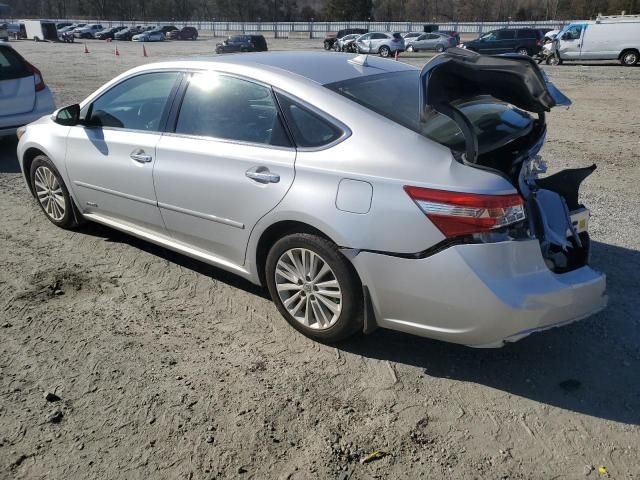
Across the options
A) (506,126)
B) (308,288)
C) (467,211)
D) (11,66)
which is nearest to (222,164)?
(308,288)

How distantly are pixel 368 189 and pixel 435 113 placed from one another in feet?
1.89

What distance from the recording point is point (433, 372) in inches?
128

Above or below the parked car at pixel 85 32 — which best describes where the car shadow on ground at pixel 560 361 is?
above

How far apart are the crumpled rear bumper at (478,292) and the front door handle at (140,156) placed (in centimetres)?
187

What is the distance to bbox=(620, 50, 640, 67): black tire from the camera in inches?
967

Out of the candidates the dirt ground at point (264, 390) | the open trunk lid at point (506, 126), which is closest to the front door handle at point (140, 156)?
the dirt ground at point (264, 390)

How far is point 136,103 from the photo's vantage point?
14.7 ft

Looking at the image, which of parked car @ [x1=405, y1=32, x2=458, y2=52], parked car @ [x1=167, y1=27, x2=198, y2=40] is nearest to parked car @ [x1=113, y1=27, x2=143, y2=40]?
parked car @ [x1=167, y1=27, x2=198, y2=40]

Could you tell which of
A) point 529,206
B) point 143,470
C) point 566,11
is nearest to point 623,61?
point 529,206

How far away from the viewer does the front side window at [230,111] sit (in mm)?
3572

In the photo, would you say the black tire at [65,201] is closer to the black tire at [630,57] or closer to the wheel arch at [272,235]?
the wheel arch at [272,235]

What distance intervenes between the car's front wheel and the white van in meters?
25.5

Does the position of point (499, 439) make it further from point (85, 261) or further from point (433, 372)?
point (85, 261)

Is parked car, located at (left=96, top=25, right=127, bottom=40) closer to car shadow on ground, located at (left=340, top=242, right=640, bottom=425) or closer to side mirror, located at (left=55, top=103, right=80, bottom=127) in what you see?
side mirror, located at (left=55, top=103, right=80, bottom=127)
